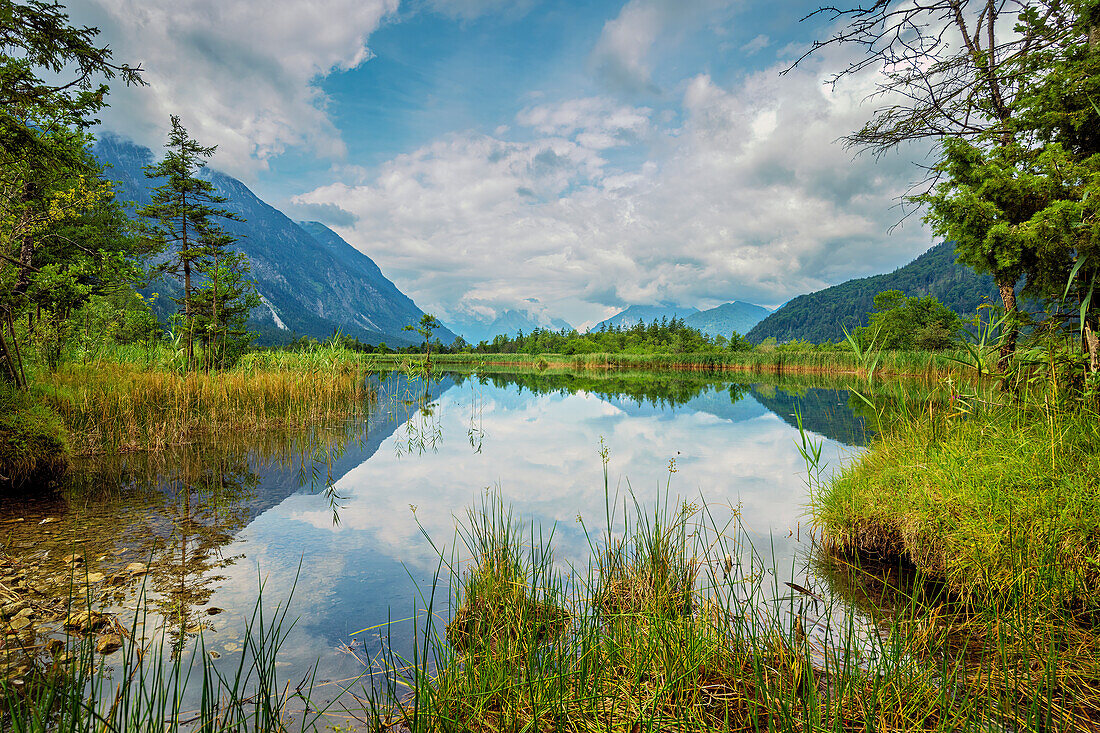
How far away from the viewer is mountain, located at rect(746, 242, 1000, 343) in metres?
131

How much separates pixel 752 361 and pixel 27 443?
4560 cm

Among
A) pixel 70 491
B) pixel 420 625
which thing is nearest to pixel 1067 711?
pixel 420 625

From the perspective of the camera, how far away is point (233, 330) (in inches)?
795

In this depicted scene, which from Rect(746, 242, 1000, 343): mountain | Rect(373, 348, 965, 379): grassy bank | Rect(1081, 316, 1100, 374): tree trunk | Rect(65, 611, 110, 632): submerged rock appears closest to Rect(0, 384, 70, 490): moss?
Rect(65, 611, 110, 632): submerged rock

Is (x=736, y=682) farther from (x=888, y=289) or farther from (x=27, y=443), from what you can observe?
(x=888, y=289)

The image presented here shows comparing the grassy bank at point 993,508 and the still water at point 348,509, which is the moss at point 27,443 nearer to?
the still water at point 348,509

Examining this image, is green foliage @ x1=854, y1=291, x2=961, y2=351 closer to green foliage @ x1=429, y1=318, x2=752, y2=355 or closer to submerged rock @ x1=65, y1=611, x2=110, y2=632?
green foliage @ x1=429, y1=318, x2=752, y2=355

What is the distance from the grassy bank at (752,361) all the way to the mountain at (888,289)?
311ft

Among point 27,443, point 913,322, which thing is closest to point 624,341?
point 913,322

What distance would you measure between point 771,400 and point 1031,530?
17.1 meters

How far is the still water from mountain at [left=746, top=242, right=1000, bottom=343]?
135087mm

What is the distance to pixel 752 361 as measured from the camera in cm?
4378

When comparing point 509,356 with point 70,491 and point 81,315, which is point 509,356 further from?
point 70,491

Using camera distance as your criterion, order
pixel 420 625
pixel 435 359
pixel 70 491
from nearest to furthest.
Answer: pixel 420 625, pixel 70 491, pixel 435 359
